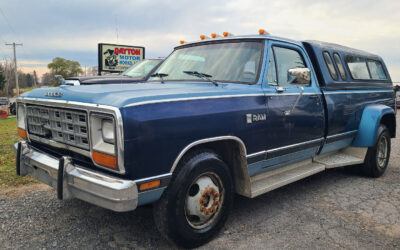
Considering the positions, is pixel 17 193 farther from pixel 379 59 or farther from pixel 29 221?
pixel 379 59

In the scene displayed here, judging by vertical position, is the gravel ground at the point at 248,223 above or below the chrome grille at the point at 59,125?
below

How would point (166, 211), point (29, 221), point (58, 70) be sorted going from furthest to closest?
point (58, 70), point (29, 221), point (166, 211)

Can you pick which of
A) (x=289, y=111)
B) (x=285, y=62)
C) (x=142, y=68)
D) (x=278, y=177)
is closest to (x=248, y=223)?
(x=278, y=177)

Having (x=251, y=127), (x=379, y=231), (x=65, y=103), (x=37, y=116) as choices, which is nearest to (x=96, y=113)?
(x=65, y=103)

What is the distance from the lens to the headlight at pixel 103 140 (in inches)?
96.4

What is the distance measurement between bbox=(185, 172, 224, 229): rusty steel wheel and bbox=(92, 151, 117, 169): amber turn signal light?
29.2 inches

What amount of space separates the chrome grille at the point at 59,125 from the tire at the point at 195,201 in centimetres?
80

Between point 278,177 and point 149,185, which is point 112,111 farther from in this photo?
point 278,177

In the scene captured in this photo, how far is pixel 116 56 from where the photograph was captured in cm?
1680

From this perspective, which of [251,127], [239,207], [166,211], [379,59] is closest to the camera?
[166,211]

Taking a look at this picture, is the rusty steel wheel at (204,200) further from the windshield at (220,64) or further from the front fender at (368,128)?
the front fender at (368,128)

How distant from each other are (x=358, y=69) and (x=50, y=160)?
16.0 ft

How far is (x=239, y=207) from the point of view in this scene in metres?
3.99

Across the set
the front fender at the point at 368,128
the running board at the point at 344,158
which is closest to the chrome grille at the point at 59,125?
the running board at the point at 344,158
